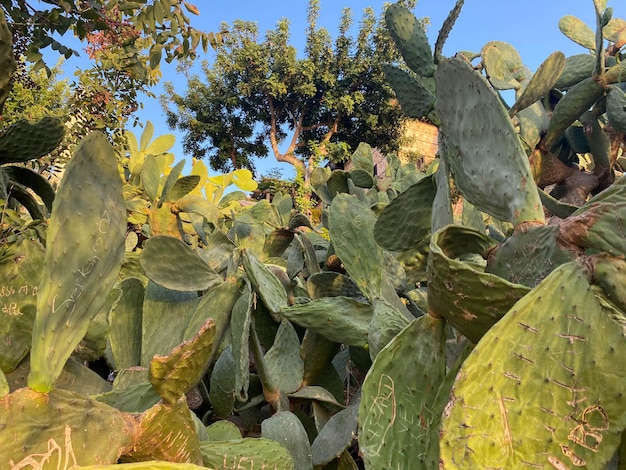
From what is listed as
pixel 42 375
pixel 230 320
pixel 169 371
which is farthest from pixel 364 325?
pixel 42 375

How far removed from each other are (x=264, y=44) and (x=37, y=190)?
1934 cm

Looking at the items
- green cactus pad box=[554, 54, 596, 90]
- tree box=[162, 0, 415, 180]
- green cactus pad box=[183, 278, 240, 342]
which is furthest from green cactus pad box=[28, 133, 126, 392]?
tree box=[162, 0, 415, 180]

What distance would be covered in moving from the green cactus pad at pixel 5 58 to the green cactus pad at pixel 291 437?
35.6 inches

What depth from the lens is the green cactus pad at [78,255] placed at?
66 centimetres

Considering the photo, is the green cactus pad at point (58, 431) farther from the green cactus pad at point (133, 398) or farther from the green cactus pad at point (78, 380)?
the green cactus pad at point (78, 380)

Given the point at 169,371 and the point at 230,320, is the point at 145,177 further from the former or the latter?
the point at 169,371

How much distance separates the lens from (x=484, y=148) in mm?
971

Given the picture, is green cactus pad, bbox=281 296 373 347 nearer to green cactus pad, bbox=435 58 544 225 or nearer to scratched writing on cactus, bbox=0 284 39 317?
green cactus pad, bbox=435 58 544 225

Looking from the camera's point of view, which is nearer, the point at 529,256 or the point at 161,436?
the point at 161,436

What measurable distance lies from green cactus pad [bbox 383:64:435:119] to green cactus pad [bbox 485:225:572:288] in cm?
55

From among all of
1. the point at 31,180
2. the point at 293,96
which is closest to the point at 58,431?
the point at 31,180

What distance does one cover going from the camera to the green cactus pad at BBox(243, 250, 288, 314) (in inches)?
48.4

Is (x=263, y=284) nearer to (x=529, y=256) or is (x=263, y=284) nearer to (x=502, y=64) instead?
(x=529, y=256)

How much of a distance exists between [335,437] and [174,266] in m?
0.57
